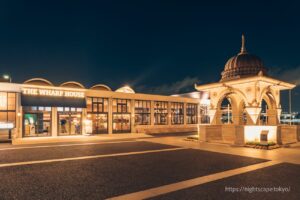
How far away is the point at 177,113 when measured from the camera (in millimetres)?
43188

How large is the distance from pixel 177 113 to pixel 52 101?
940 inches

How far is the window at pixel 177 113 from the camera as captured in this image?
1674 inches

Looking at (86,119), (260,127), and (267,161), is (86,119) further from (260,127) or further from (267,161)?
(267,161)

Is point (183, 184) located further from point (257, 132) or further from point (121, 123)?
point (121, 123)

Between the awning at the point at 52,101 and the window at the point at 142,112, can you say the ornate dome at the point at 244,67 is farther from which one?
the awning at the point at 52,101

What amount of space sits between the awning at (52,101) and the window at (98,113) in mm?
1778

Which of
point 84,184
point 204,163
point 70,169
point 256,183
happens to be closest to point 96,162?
point 70,169

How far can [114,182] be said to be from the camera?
8.82m

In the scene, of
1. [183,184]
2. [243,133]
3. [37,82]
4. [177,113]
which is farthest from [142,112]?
[183,184]

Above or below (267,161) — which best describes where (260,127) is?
above

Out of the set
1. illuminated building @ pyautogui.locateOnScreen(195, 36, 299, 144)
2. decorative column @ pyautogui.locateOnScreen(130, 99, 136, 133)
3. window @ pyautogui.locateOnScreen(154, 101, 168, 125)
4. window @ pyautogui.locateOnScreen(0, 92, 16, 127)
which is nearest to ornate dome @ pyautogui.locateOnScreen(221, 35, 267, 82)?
illuminated building @ pyautogui.locateOnScreen(195, 36, 299, 144)

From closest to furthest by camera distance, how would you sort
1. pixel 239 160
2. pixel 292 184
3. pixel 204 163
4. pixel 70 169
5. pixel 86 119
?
pixel 292 184 < pixel 70 169 < pixel 204 163 < pixel 239 160 < pixel 86 119

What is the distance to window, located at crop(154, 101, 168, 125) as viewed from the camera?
40.4 metres

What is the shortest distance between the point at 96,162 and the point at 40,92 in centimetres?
2000
